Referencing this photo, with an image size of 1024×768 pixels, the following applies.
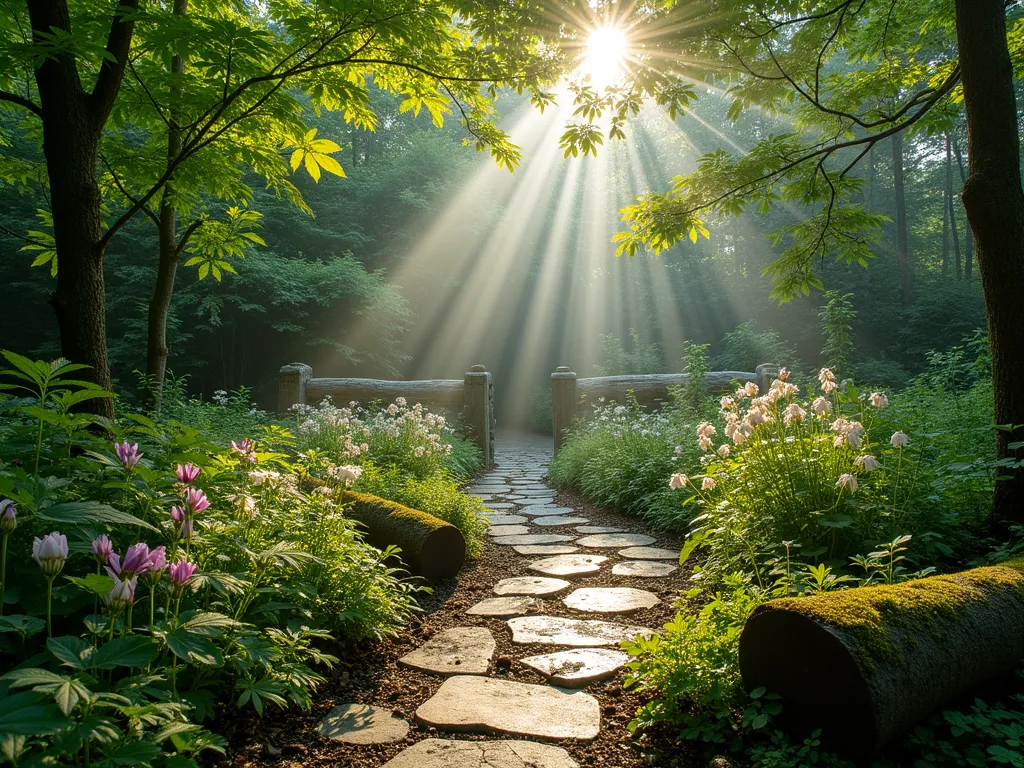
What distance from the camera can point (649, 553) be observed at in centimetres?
401

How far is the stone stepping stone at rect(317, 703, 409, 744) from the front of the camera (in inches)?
71.8

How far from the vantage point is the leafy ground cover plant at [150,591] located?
43.6 inches

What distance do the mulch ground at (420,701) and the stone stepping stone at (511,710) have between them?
0.14 ft

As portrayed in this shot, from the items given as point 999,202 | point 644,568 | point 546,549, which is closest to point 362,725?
point 644,568

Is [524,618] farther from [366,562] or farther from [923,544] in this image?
[923,544]

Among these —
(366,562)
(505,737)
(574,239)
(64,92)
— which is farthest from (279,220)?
(505,737)

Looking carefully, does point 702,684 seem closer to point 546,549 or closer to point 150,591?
point 150,591

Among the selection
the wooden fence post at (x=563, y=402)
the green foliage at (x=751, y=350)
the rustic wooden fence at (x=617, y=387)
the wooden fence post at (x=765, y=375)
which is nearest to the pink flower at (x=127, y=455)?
the rustic wooden fence at (x=617, y=387)

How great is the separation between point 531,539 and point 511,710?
2.53 m

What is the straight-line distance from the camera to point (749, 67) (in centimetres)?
373

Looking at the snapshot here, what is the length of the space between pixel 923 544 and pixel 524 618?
1.81 metres

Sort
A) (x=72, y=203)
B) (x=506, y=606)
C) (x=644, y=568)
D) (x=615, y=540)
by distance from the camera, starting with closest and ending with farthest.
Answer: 1. (x=72, y=203)
2. (x=506, y=606)
3. (x=644, y=568)
4. (x=615, y=540)

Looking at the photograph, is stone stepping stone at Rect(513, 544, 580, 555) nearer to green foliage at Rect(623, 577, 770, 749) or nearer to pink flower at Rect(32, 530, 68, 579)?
green foliage at Rect(623, 577, 770, 749)

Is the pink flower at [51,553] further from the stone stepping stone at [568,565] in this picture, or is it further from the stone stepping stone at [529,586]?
the stone stepping stone at [568,565]
